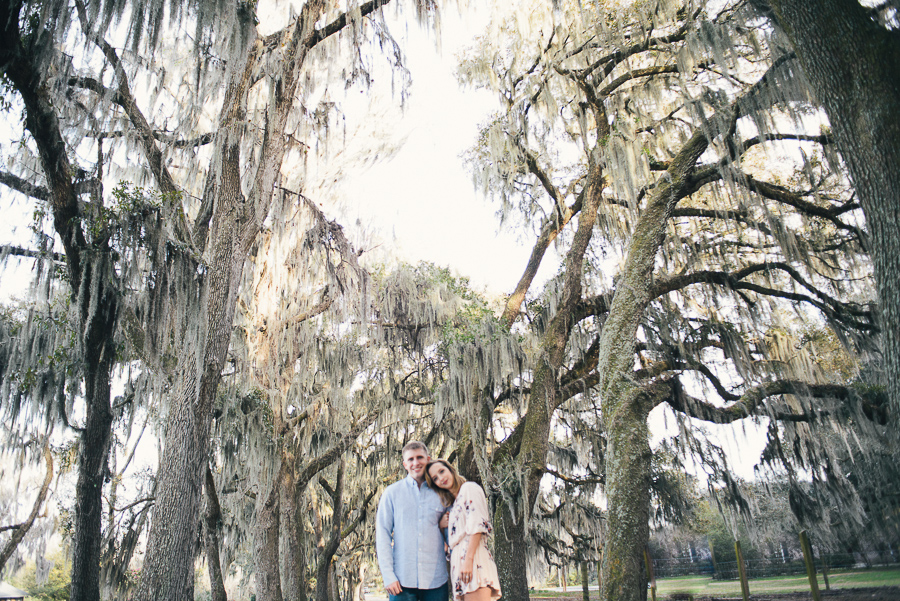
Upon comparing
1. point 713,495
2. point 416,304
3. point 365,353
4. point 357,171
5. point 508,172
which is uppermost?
point 357,171

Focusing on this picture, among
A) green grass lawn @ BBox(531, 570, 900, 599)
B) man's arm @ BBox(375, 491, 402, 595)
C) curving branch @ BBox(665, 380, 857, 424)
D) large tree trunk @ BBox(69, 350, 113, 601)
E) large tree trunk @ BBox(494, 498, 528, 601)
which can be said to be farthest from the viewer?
green grass lawn @ BBox(531, 570, 900, 599)

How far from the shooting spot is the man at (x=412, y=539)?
239 cm

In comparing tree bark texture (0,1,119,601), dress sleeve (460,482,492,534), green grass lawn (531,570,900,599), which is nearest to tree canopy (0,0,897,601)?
tree bark texture (0,1,119,601)

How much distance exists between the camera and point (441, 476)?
2570mm

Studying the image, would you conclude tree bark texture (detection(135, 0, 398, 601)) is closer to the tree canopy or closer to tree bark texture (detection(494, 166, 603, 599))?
the tree canopy

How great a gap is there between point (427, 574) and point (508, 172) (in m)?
6.28

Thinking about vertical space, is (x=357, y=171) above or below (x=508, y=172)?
above

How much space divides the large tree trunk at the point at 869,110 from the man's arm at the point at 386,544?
8.07 feet

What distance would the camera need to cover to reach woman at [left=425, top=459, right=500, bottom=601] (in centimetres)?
228

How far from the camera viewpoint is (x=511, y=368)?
Answer: 6.80 metres

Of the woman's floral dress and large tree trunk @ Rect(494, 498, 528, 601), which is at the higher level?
the woman's floral dress

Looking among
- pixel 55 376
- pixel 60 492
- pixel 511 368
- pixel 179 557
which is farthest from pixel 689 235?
pixel 60 492

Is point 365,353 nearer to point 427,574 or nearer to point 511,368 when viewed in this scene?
point 511,368

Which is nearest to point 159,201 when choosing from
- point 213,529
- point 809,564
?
point 213,529
